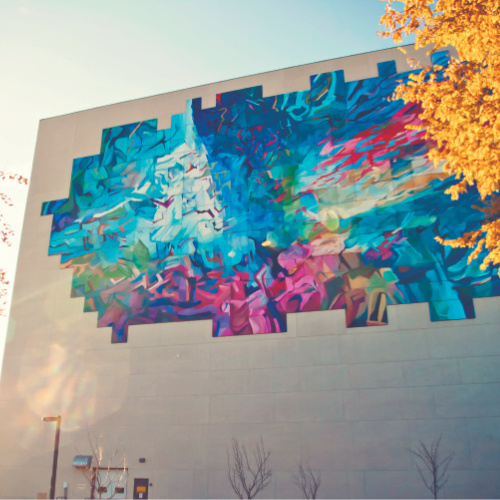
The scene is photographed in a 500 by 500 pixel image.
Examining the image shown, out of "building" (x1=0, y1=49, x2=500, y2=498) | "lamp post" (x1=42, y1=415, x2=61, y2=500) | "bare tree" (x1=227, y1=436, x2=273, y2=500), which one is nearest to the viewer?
"building" (x1=0, y1=49, x2=500, y2=498)

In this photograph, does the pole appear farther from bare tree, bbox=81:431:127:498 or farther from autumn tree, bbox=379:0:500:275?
autumn tree, bbox=379:0:500:275

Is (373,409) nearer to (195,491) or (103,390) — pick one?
(195,491)

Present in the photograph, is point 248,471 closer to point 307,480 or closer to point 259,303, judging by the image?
point 307,480

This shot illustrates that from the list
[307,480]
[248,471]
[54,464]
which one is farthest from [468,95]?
[54,464]

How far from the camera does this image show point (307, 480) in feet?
56.1

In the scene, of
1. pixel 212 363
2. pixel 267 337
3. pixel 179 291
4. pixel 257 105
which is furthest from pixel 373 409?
pixel 257 105

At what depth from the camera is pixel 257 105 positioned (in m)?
21.9

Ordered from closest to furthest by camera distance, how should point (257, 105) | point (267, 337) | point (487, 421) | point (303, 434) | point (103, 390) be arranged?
point (487, 421)
point (303, 434)
point (267, 337)
point (103, 390)
point (257, 105)

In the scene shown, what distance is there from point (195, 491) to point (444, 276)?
11042mm

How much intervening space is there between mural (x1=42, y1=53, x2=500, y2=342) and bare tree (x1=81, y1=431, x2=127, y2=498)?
4.06 metres

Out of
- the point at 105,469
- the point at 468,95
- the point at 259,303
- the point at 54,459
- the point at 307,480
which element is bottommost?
the point at 307,480

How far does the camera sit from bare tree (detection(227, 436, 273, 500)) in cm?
1750

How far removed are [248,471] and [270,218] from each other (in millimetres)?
8884

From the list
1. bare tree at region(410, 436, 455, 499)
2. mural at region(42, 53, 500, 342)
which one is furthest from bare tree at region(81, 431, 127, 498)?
bare tree at region(410, 436, 455, 499)
